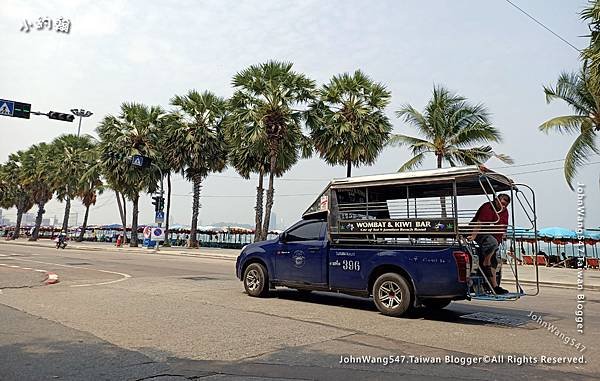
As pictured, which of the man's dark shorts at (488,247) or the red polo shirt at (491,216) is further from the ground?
the red polo shirt at (491,216)

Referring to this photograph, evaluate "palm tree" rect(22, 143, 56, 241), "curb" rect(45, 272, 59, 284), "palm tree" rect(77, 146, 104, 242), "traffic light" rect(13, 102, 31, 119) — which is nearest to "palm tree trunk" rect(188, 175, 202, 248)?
"palm tree" rect(77, 146, 104, 242)

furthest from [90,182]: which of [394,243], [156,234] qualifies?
[394,243]

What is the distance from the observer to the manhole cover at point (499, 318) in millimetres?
8697

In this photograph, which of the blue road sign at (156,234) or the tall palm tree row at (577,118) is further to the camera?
the blue road sign at (156,234)

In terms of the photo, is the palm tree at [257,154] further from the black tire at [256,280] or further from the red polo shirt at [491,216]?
the red polo shirt at [491,216]

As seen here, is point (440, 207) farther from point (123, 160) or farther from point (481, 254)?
point (123, 160)

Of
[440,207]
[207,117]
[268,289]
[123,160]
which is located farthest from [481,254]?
[123,160]

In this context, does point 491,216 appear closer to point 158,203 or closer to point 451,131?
point 451,131

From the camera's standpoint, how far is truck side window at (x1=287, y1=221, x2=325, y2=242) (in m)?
10.4

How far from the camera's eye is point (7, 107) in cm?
1747

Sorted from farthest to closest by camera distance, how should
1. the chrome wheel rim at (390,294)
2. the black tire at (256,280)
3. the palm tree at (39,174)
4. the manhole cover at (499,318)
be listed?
the palm tree at (39,174), the black tire at (256,280), the chrome wheel rim at (390,294), the manhole cover at (499,318)

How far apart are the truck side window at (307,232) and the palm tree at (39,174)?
50.3 metres

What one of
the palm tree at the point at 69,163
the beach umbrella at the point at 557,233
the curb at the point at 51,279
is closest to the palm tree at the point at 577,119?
the beach umbrella at the point at 557,233

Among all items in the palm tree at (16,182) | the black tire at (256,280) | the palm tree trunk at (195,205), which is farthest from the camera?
the palm tree at (16,182)
